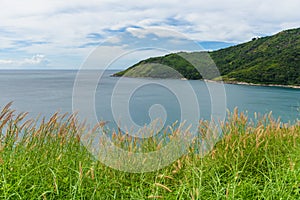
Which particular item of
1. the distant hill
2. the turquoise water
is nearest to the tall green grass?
the turquoise water

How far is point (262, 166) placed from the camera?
3.65 m

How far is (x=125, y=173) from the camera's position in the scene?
3311 millimetres

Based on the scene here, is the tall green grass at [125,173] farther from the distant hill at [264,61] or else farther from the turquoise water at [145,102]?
the distant hill at [264,61]

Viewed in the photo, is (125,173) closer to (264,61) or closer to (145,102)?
(145,102)

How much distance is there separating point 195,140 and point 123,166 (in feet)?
4.25

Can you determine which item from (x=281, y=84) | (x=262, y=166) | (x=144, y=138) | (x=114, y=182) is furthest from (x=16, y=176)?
(x=281, y=84)

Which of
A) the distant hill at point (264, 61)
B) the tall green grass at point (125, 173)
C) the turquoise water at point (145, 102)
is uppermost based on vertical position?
the distant hill at point (264, 61)

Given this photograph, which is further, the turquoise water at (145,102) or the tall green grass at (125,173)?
the turquoise water at (145,102)

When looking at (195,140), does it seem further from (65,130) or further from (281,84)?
(281,84)

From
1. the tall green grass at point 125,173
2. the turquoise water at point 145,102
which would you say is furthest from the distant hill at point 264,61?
the tall green grass at point 125,173

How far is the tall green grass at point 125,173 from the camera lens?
257 cm

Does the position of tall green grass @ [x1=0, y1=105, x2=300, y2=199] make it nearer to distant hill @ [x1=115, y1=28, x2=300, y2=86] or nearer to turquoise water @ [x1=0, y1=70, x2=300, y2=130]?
turquoise water @ [x1=0, y1=70, x2=300, y2=130]

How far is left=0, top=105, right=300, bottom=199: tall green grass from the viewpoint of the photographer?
8.42 ft

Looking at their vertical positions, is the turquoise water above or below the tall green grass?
below
